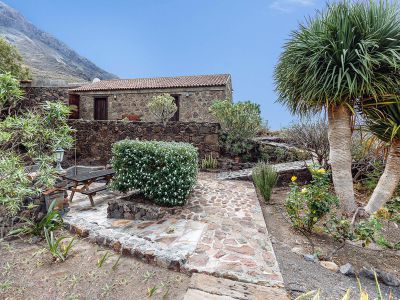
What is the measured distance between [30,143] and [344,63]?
5011 mm

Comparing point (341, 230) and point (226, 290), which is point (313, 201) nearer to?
point (341, 230)

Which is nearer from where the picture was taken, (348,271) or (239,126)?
(348,271)

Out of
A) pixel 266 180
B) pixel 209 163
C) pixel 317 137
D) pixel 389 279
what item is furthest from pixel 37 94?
pixel 389 279

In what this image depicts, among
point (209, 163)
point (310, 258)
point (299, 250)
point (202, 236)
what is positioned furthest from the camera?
point (209, 163)

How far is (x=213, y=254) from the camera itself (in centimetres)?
289

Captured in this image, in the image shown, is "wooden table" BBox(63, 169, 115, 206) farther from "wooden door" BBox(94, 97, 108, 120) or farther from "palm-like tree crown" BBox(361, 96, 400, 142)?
"wooden door" BBox(94, 97, 108, 120)

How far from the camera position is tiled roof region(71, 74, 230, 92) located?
14656 millimetres

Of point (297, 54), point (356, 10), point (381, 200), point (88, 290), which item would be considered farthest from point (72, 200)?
point (356, 10)

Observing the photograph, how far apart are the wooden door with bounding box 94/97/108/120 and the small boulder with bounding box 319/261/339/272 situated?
15314mm

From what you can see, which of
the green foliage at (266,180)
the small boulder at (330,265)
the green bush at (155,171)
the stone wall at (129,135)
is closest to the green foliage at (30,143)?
the green bush at (155,171)

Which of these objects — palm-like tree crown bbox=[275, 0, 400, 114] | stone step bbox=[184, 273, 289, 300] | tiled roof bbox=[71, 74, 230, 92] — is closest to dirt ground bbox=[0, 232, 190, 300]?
stone step bbox=[184, 273, 289, 300]

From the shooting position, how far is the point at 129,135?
32.1 feet

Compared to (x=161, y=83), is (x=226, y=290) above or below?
below

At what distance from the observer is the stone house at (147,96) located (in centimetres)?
1443
